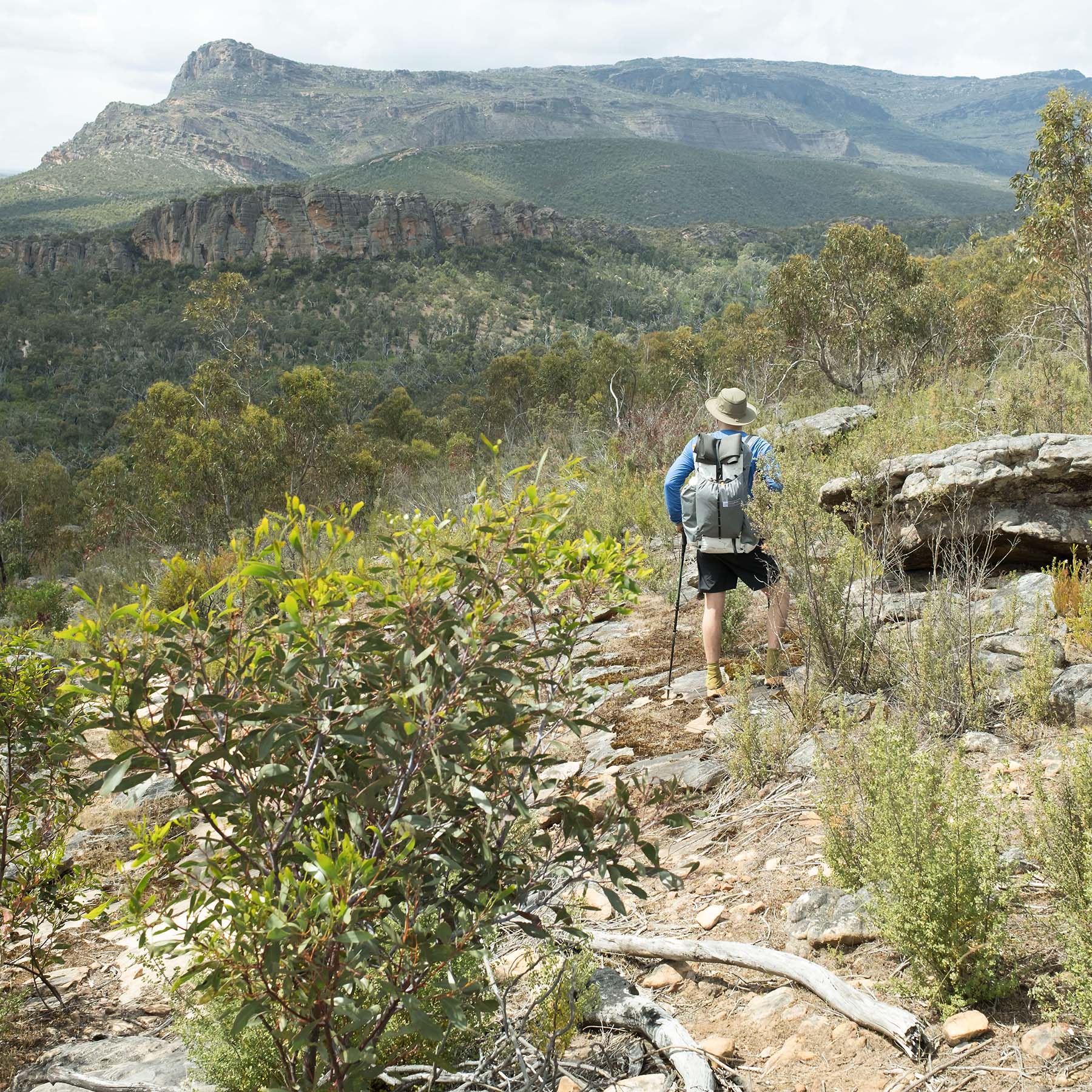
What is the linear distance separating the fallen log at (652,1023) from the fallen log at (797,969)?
0.16 metres

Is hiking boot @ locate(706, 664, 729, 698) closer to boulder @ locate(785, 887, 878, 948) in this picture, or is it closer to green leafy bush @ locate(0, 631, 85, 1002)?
boulder @ locate(785, 887, 878, 948)

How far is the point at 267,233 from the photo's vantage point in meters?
82.2

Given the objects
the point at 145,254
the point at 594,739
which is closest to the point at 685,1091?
the point at 594,739

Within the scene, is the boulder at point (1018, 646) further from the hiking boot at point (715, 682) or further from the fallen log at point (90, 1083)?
the fallen log at point (90, 1083)

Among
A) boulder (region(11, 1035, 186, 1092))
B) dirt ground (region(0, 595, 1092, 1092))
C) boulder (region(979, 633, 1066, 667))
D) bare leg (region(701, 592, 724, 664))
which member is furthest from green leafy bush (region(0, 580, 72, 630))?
boulder (region(979, 633, 1066, 667))

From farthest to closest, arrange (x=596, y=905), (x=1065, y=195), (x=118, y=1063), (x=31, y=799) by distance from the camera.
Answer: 1. (x=1065, y=195)
2. (x=596, y=905)
3. (x=31, y=799)
4. (x=118, y=1063)

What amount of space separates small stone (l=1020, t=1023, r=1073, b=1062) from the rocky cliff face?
87.1 m

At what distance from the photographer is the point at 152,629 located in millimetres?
1412

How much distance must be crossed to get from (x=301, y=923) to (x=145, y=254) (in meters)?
93.4

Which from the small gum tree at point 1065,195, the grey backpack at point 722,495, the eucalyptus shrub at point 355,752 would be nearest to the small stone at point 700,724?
the grey backpack at point 722,495

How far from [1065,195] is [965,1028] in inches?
365

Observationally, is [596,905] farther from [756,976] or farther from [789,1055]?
[789,1055]

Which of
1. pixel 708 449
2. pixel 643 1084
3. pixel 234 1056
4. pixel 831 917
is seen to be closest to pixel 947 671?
pixel 831 917

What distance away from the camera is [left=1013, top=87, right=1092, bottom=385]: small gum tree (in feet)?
27.9
